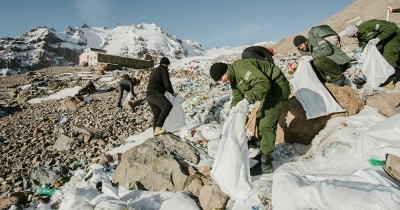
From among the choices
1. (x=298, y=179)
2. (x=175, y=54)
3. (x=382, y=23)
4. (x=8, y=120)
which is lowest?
(x=8, y=120)

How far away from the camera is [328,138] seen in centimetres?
296

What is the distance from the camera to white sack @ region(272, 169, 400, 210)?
4.46 feet

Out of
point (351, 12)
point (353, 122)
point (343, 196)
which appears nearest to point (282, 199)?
point (343, 196)

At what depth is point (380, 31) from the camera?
4.14 meters

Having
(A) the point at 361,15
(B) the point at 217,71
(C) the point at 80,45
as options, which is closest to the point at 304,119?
(B) the point at 217,71

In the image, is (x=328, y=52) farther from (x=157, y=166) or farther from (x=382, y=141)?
(x=157, y=166)

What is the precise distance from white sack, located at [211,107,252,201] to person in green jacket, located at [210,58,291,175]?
348 mm

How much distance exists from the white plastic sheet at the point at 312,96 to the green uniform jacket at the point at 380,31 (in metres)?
1.69

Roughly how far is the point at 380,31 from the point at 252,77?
11.0 ft

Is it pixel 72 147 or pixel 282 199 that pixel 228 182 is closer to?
pixel 282 199

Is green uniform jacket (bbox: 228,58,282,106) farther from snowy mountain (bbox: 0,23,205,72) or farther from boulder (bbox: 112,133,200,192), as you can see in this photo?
snowy mountain (bbox: 0,23,205,72)

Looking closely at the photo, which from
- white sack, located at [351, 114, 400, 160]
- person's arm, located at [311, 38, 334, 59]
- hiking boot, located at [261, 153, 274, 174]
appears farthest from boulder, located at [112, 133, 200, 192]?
person's arm, located at [311, 38, 334, 59]

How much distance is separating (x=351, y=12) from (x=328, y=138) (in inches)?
605

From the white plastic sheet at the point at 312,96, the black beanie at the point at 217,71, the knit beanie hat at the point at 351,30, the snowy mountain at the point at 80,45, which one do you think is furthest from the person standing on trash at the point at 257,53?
the snowy mountain at the point at 80,45
